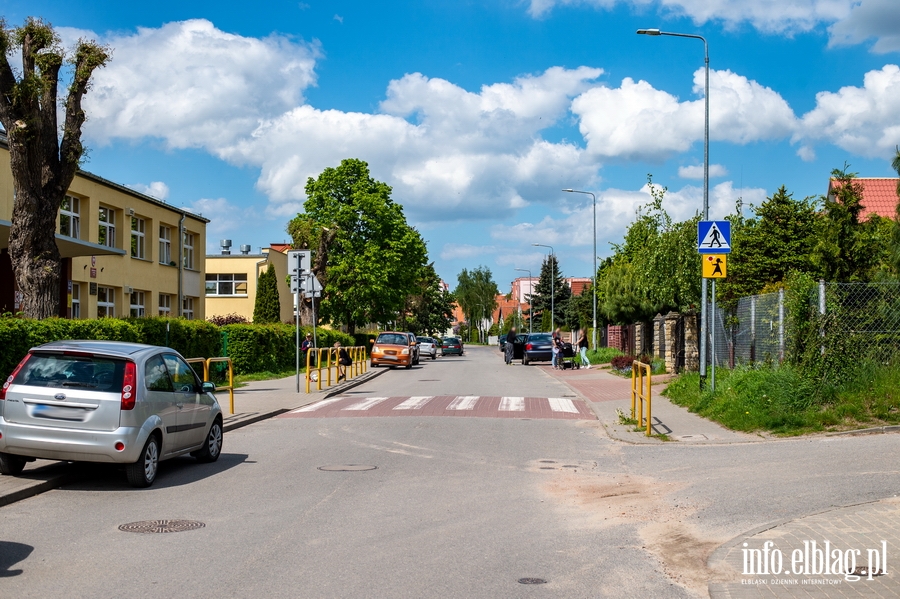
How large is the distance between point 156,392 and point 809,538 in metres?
6.79

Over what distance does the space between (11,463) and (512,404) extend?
12835 mm

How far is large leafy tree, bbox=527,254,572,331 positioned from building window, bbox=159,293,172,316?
49.5 m

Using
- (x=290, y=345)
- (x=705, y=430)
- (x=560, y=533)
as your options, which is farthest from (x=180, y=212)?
(x=560, y=533)

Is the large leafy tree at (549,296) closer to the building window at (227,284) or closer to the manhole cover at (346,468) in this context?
the building window at (227,284)

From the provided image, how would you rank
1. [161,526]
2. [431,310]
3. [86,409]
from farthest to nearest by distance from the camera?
1. [431,310]
2. [86,409]
3. [161,526]

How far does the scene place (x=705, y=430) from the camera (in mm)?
14750

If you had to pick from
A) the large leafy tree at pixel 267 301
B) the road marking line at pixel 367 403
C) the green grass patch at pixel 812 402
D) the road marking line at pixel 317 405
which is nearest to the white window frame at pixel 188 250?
the large leafy tree at pixel 267 301

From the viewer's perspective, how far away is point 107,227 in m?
33.6

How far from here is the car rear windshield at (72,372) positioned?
950cm

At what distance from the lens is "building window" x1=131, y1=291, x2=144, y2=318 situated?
36094 millimetres

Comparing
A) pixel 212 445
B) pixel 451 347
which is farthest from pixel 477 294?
pixel 212 445

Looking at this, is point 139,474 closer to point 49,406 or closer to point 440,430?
point 49,406

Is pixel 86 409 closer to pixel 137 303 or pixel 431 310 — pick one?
pixel 137 303

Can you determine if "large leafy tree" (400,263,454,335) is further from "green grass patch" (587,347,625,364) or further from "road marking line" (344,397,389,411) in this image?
"road marking line" (344,397,389,411)
